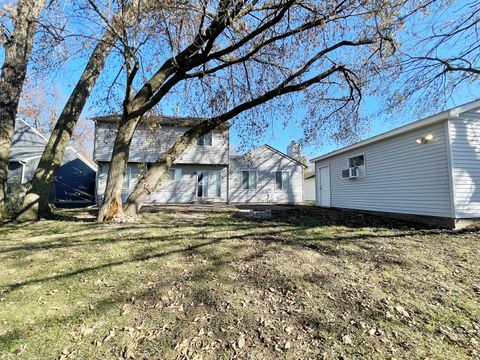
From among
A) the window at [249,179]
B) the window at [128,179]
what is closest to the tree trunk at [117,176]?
the window at [128,179]

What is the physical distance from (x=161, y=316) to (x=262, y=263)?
182 cm

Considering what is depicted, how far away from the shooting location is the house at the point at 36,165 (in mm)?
15023

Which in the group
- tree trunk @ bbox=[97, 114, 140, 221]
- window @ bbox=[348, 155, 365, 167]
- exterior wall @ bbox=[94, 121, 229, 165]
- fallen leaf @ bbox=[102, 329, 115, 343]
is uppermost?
exterior wall @ bbox=[94, 121, 229, 165]

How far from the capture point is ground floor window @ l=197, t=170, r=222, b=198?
55.1ft

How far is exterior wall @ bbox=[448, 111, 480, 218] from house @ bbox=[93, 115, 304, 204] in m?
9.44

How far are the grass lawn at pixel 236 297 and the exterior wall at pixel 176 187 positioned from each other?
34.1ft

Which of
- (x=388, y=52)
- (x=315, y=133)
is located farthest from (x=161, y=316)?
(x=388, y=52)

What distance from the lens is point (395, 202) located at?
8836 millimetres

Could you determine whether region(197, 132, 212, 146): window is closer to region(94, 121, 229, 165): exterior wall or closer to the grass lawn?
region(94, 121, 229, 165): exterior wall

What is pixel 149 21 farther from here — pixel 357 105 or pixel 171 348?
pixel 357 105

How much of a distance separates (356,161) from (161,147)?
36.1ft

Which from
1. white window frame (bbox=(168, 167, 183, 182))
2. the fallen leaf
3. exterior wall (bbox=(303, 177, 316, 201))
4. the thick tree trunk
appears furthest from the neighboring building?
the fallen leaf

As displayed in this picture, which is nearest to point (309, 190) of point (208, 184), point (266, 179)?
point (266, 179)

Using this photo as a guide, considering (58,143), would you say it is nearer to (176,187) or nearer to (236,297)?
(236,297)
